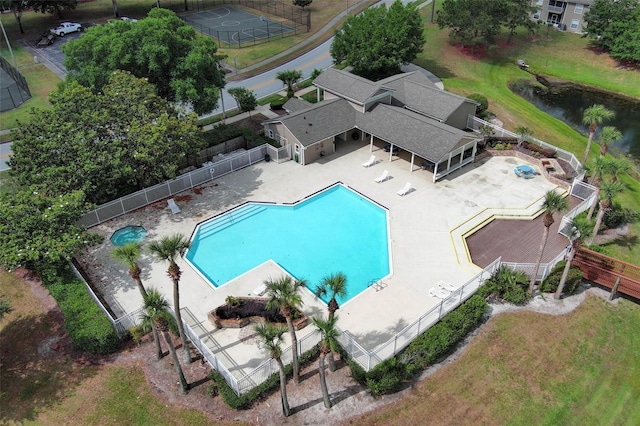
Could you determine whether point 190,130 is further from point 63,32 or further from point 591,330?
point 63,32

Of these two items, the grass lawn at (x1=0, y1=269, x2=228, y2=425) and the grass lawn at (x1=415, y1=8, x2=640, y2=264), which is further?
the grass lawn at (x1=415, y1=8, x2=640, y2=264)

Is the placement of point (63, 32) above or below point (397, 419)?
above

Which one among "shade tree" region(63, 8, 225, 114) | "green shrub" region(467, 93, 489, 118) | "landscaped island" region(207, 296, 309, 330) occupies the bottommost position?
"landscaped island" region(207, 296, 309, 330)

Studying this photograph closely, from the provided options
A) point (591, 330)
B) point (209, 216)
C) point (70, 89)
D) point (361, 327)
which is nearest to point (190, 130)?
point (209, 216)

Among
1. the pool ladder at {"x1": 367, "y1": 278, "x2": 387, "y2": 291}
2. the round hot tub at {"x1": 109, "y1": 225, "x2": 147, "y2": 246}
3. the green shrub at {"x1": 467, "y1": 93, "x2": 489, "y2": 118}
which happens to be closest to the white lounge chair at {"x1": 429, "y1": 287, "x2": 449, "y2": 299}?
the pool ladder at {"x1": 367, "y1": 278, "x2": 387, "y2": 291}

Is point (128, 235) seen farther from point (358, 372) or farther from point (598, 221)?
point (598, 221)

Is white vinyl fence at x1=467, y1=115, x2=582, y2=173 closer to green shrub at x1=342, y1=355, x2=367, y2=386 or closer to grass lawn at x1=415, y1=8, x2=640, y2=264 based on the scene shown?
grass lawn at x1=415, y1=8, x2=640, y2=264

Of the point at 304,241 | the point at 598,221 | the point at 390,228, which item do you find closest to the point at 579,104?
the point at 598,221

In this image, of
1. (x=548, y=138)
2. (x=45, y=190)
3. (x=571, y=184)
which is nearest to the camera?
(x=45, y=190)
